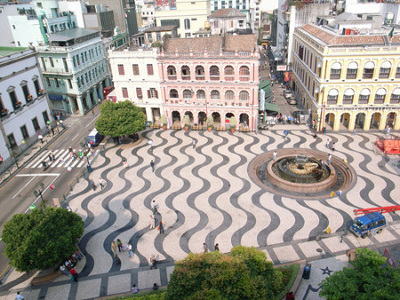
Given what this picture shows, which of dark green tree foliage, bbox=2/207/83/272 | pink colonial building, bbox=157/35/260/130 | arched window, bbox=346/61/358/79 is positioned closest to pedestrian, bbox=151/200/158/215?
dark green tree foliage, bbox=2/207/83/272

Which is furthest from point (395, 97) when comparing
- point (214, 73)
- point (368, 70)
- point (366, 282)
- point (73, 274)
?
point (73, 274)

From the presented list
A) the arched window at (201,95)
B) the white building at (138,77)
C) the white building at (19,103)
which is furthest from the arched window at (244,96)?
the white building at (19,103)

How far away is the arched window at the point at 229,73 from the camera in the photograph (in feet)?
170

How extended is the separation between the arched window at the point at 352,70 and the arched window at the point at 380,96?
14.8 feet

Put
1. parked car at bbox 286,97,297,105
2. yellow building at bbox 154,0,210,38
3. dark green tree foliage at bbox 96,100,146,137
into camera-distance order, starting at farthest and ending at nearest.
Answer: yellow building at bbox 154,0,210,38, parked car at bbox 286,97,297,105, dark green tree foliage at bbox 96,100,146,137

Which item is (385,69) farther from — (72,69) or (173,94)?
(72,69)

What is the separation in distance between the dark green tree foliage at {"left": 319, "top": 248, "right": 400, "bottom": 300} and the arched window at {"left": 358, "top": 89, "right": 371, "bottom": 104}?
3601 centimetres

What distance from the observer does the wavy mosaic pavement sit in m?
31.2

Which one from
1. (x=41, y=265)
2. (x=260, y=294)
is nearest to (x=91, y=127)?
(x=41, y=265)

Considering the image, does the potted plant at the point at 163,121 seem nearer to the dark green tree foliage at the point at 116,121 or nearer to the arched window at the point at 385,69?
the dark green tree foliage at the point at 116,121

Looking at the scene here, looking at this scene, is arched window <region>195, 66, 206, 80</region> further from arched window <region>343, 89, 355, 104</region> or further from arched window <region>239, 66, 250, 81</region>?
arched window <region>343, 89, 355, 104</region>

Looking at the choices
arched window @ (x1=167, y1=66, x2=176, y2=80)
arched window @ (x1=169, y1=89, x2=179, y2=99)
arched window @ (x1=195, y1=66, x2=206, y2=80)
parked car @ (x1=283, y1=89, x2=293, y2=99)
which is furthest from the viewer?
parked car @ (x1=283, y1=89, x2=293, y2=99)

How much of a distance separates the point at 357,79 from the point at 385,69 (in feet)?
13.5

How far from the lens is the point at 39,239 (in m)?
25.5
